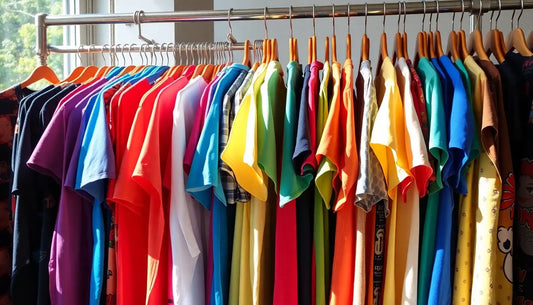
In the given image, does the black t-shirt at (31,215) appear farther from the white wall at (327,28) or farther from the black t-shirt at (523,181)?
the white wall at (327,28)

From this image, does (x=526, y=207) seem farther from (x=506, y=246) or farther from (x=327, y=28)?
(x=327, y=28)

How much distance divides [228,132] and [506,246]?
55 centimetres

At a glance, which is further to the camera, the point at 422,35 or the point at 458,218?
the point at 422,35

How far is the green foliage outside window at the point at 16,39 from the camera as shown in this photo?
5.71ft

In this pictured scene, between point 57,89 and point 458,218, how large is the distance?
2.97ft

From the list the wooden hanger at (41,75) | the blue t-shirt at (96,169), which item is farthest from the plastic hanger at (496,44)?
the wooden hanger at (41,75)

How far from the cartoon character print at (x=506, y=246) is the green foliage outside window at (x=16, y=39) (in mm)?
1626

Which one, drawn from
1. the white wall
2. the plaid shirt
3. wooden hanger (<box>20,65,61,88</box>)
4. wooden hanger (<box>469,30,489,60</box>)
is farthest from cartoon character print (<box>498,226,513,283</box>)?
the white wall

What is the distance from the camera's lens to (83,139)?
1.02 metres

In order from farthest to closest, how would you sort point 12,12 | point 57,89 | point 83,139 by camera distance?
point 12,12, point 57,89, point 83,139

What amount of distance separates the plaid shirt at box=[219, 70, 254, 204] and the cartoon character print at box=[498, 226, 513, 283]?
0.46m

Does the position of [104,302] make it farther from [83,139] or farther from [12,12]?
[12,12]

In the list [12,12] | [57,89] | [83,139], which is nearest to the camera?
[83,139]

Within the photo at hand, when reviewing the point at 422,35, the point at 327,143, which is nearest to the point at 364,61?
the point at 422,35
